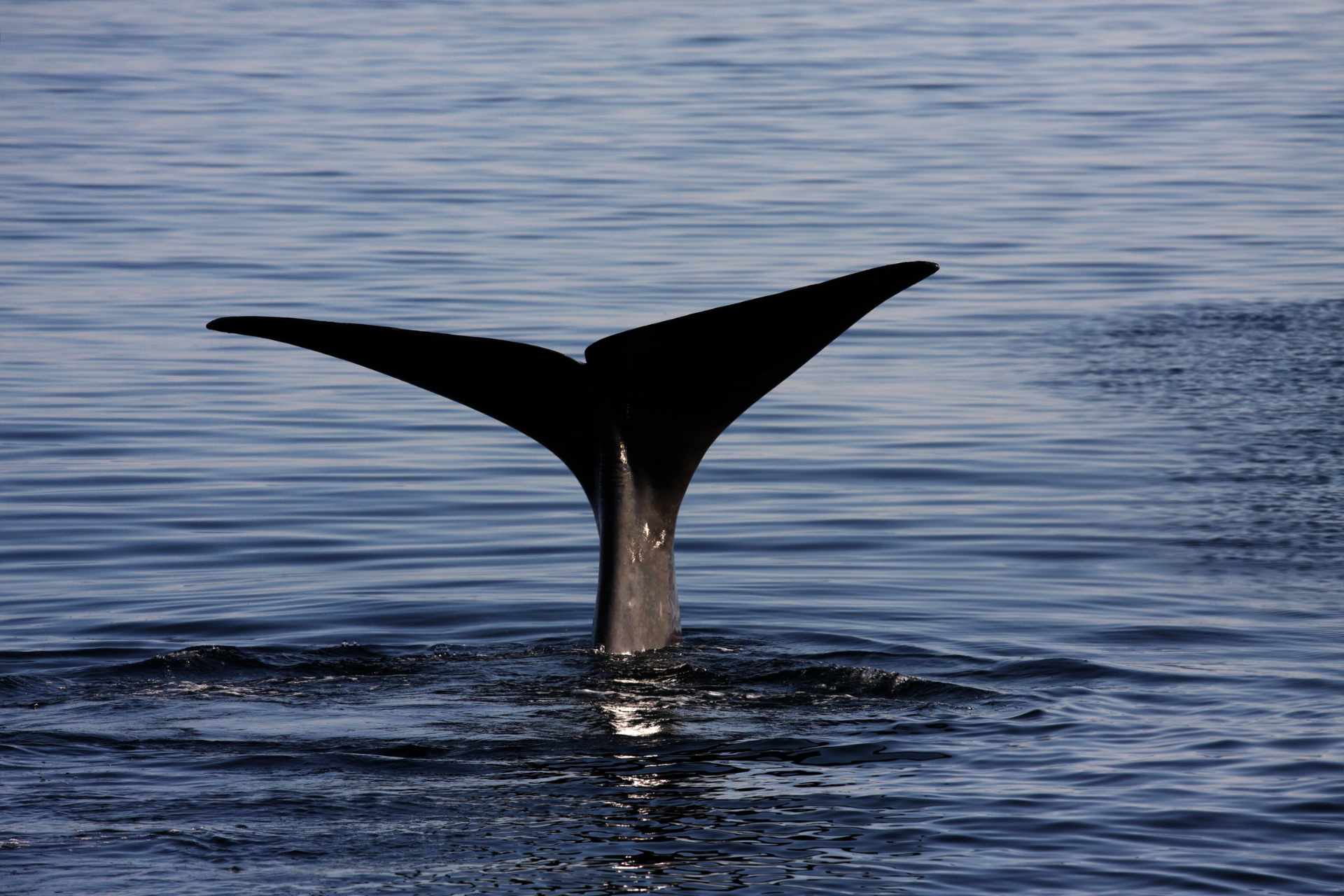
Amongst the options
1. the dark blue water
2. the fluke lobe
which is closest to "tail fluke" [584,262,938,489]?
the fluke lobe

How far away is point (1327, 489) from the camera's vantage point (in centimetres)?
1256

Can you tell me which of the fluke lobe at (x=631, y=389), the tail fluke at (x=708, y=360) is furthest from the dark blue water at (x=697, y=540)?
the tail fluke at (x=708, y=360)

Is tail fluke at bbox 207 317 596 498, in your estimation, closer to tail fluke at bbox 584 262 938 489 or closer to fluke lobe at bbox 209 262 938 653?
fluke lobe at bbox 209 262 938 653

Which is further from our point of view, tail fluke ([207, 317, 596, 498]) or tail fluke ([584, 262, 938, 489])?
tail fluke ([207, 317, 596, 498])

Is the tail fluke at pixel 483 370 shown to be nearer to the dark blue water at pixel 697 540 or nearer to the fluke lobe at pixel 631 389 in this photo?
the fluke lobe at pixel 631 389

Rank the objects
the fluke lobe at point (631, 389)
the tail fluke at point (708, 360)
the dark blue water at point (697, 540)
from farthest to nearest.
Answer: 1. the fluke lobe at point (631, 389)
2. the tail fluke at point (708, 360)
3. the dark blue water at point (697, 540)

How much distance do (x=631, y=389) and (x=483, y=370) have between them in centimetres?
52

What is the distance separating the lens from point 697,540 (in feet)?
39.2

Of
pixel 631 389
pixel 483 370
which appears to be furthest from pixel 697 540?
pixel 483 370

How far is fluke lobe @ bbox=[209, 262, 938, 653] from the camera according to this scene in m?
7.62

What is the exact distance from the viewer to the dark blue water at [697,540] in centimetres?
649

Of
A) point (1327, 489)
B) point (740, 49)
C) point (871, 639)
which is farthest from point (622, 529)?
point (740, 49)

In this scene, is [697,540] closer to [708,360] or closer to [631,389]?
[631,389]

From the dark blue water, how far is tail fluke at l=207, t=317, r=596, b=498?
90cm
